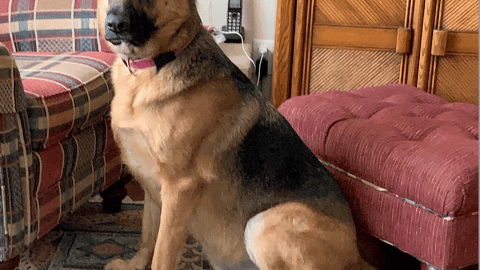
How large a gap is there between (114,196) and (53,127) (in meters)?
0.69

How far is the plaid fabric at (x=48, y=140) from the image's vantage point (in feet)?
4.13

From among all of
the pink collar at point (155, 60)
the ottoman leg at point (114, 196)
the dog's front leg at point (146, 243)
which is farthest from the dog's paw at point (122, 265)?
the pink collar at point (155, 60)

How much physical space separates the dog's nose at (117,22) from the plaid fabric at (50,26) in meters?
0.88

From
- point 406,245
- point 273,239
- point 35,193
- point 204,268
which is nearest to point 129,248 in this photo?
point 204,268

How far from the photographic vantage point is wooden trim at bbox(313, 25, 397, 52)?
257cm

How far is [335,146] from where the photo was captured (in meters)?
1.45

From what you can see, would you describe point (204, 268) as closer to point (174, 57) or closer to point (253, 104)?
point (253, 104)

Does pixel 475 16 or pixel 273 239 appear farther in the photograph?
pixel 475 16

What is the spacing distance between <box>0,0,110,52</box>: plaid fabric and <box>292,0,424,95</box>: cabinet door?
111cm

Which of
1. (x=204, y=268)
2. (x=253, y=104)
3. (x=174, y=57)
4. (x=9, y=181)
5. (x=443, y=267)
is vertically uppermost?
(x=174, y=57)

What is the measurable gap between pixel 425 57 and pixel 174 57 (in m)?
1.79

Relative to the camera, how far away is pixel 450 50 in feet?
8.37

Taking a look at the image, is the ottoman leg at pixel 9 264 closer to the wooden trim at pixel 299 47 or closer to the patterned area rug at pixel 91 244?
the patterned area rug at pixel 91 244

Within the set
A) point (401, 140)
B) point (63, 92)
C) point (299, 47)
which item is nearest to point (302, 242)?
point (401, 140)
